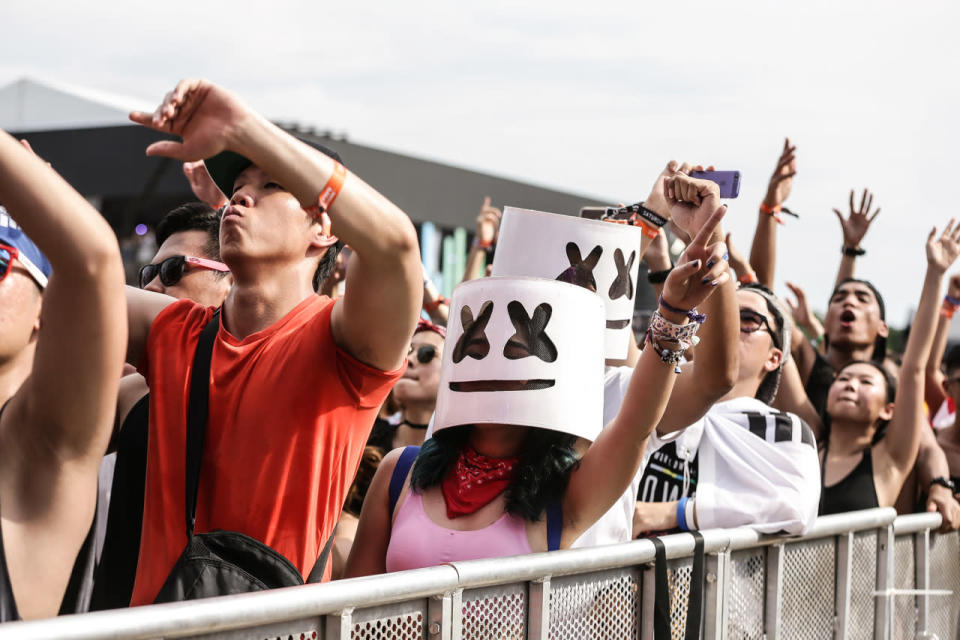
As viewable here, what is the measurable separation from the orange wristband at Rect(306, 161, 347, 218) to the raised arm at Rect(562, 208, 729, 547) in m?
1.02

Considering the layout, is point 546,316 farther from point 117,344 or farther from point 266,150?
point 117,344

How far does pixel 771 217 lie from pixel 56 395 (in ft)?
17.0

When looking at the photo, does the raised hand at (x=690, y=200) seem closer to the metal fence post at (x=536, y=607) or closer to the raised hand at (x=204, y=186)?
the metal fence post at (x=536, y=607)

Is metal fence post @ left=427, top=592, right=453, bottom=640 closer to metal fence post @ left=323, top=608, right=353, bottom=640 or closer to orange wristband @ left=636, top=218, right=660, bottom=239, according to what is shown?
metal fence post @ left=323, top=608, right=353, bottom=640

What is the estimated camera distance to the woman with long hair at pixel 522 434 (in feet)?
9.60

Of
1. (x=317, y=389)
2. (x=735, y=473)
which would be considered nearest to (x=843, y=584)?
(x=735, y=473)

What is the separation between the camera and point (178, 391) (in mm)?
2689

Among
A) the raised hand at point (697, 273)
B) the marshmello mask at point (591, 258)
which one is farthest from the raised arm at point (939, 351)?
the raised hand at point (697, 273)

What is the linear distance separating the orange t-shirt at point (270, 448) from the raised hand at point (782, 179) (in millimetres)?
4381

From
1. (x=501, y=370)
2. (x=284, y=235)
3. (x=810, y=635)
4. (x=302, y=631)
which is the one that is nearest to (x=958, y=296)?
(x=810, y=635)

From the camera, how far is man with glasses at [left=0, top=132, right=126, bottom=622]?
1.84 meters

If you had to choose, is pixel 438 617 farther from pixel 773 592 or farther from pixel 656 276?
pixel 656 276

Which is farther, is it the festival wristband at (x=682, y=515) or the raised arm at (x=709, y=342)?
the festival wristband at (x=682, y=515)

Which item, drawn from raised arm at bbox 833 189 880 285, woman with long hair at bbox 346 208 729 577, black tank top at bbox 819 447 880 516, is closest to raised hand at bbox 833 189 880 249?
raised arm at bbox 833 189 880 285
